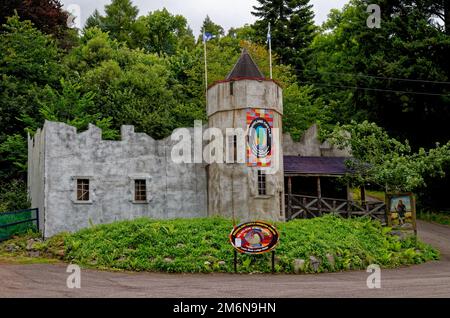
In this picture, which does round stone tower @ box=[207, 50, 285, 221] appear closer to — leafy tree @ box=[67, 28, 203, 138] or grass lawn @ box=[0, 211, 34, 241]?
grass lawn @ box=[0, 211, 34, 241]

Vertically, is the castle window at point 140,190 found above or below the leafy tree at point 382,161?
below

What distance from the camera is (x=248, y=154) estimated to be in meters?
28.3

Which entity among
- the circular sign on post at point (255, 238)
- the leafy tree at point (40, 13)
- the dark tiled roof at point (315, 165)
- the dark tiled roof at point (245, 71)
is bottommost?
the circular sign on post at point (255, 238)

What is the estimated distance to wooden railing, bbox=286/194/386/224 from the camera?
30.3 m

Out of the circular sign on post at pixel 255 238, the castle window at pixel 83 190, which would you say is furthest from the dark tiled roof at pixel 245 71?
the circular sign on post at pixel 255 238

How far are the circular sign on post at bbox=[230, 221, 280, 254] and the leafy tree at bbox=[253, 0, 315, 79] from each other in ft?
113

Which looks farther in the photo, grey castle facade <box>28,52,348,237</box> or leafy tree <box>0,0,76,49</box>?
leafy tree <box>0,0,76,49</box>

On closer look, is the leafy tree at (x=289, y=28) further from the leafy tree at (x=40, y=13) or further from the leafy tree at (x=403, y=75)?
the leafy tree at (x=40, y=13)

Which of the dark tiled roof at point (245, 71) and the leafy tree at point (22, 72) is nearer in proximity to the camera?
the dark tiled roof at point (245, 71)

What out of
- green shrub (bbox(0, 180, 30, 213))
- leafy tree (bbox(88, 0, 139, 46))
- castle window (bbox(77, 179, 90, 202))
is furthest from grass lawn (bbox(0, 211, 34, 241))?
leafy tree (bbox(88, 0, 139, 46))

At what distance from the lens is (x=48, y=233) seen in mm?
27391

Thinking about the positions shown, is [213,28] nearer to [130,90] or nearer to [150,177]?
[130,90]

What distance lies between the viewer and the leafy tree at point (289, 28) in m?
55.0

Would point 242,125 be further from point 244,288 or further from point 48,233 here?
point 244,288
